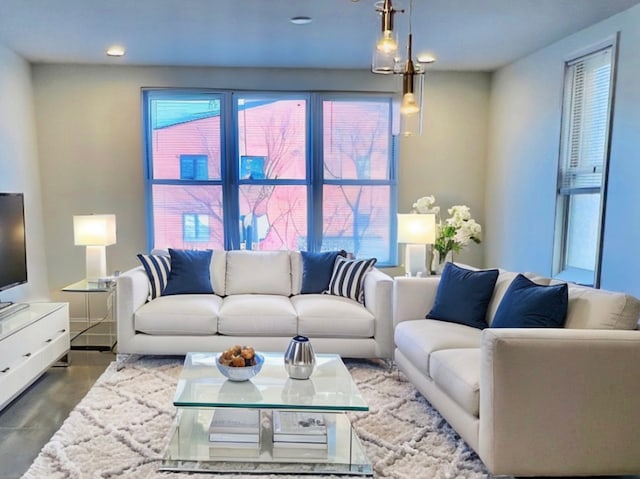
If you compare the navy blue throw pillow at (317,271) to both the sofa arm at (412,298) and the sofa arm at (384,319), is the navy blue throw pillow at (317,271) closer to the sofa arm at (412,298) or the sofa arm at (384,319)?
the sofa arm at (384,319)

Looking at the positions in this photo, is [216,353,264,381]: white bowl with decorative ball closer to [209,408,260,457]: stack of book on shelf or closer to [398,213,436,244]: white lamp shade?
[209,408,260,457]: stack of book on shelf

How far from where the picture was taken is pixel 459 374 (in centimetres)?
242

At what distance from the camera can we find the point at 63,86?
185 inches

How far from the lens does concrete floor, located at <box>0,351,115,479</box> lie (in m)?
2.43

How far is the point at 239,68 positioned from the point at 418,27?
6.31ft

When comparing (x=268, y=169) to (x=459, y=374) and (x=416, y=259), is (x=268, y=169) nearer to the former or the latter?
(x=416, y=259)

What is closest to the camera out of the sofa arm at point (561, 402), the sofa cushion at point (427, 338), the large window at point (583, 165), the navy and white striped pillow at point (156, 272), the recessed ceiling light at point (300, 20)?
the sofa arm at point (561, 402)

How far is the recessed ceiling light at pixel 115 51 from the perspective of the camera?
4.12 m

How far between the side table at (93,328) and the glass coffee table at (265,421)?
5.74ft

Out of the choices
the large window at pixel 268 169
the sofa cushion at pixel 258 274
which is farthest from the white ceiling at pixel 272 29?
the sofa cushion at pixel 258 274

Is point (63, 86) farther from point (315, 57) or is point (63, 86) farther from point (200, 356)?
point (200, 356)

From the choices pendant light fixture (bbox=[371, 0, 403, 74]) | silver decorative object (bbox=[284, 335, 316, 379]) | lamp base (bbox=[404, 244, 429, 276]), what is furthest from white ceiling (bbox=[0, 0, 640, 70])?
silver decorative object (bbox=[284, 335, 316, 379])

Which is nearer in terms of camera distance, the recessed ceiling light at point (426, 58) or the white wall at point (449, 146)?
the recessed ceiling light at point (426, 58)

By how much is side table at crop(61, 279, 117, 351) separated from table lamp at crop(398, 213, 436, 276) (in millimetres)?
2426
